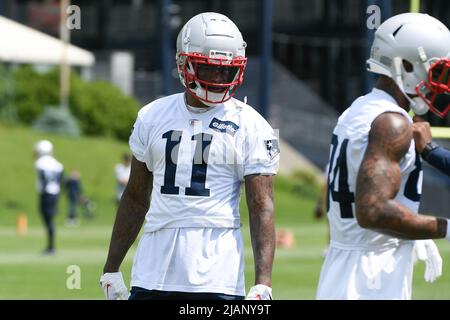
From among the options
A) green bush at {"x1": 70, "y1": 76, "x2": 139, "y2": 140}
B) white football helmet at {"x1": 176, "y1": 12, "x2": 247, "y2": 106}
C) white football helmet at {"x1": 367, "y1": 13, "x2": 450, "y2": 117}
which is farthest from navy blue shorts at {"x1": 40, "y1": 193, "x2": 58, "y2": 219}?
green bush at {"x1": 70, "y1": 76, "x2": 139, "y2": 140}

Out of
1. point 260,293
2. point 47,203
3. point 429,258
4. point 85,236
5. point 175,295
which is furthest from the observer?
point 85,236

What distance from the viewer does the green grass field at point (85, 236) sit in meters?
14.3

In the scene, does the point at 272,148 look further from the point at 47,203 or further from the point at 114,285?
the point at 47,203

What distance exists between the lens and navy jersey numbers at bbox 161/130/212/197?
19.2 ft

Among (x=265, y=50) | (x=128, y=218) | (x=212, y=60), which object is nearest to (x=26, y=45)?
(x=265, y=50)

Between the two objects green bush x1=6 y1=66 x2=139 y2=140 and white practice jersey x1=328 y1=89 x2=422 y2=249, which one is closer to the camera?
white practice jersey x1=328 y1=89 x2=422 y2=249

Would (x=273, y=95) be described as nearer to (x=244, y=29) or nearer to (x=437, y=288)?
(x=244, y=29)

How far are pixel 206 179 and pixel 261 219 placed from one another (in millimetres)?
330

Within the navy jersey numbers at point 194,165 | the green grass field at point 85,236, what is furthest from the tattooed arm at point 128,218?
the green grass field at point 85,236

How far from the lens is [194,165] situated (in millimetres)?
5867

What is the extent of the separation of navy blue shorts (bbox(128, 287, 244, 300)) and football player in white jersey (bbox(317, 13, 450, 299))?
0.64 m

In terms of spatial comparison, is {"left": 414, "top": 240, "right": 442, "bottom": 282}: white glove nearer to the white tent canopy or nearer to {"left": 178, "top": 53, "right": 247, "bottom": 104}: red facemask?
{"left": 178, "top": 53, "right": 247, "bottom": 104}: red facemask

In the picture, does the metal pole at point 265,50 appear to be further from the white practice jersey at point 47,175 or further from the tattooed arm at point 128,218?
the tattooed arm at point 128,218
